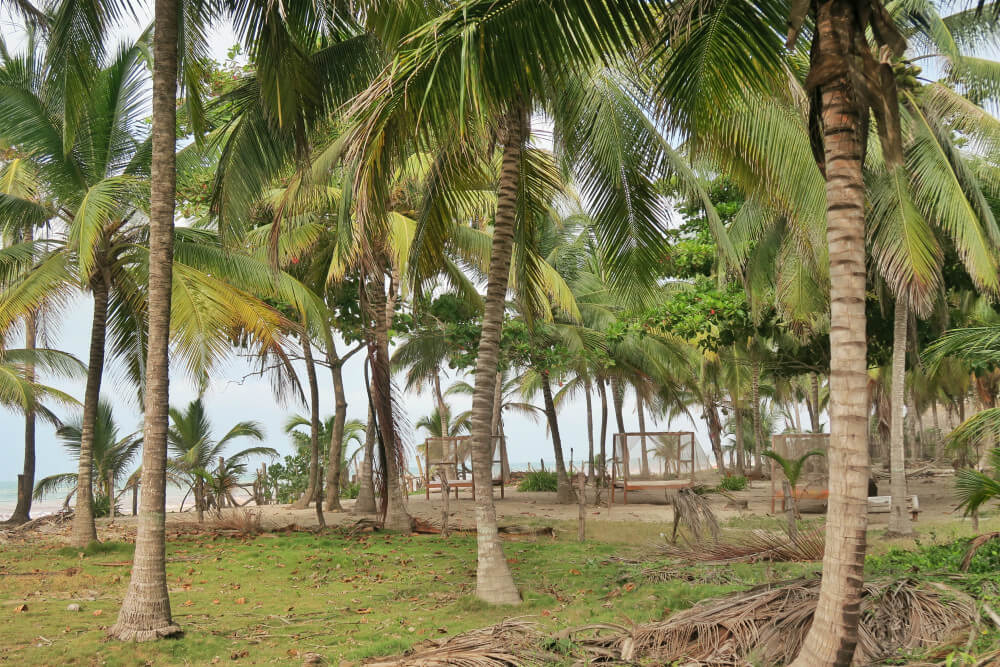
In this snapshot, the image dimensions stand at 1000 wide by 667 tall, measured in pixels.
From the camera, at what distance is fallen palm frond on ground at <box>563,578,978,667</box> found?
5129mm

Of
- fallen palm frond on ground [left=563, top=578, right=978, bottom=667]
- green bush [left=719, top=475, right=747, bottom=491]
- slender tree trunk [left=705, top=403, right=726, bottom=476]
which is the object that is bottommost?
green bush [left=719, top=475, right=747, bottom=491]

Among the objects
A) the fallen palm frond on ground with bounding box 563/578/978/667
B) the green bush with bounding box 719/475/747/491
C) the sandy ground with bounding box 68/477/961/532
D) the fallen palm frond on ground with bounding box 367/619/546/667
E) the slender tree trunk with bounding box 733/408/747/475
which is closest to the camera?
the fallen palm frond on ground with bounding box 563/578/978/667

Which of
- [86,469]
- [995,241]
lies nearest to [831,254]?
[995,241]

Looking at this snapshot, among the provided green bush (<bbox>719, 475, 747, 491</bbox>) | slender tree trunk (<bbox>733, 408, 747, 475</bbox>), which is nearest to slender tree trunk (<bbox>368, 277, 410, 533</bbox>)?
green bush (<bbox>719, 475, 747, 491</bbox>)

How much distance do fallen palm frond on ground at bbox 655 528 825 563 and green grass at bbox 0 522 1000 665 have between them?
0.48 meters

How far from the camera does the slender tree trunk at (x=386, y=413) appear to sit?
12.2 metres

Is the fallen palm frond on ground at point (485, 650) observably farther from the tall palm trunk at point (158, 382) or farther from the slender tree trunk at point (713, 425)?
the slender tree trunk at point (713, 425)

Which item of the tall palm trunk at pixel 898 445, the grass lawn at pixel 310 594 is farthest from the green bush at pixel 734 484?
the grass lawn at pixel 310 594

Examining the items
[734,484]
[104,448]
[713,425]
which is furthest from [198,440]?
[713,425]

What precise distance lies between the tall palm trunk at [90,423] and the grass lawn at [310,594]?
37 cm

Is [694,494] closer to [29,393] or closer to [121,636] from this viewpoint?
[121,636]

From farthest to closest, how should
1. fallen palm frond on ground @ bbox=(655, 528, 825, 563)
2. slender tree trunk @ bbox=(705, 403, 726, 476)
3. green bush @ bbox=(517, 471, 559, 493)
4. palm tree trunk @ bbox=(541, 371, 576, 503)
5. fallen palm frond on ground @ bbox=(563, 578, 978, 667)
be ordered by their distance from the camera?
slender tree trunk @ bbox=(705, 403, 726, 476) < green bush @ bbox=(517, 471, 559, 493) < palm tree trunk @ bbox=(541, 371, 576, 503) < fallen palm frond on ground @ bbox=(655, 528, 825, 563) < fallen palm frond on ground @ bbox=(563, 578, 978, 667)

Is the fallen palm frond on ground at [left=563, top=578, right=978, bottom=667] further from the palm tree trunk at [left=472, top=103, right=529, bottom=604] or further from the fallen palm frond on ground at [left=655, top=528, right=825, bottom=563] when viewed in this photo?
the fallen palm frond on ground at [left=655, top=528, right=825, bottom=563]

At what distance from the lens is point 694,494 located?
10.6 metres
